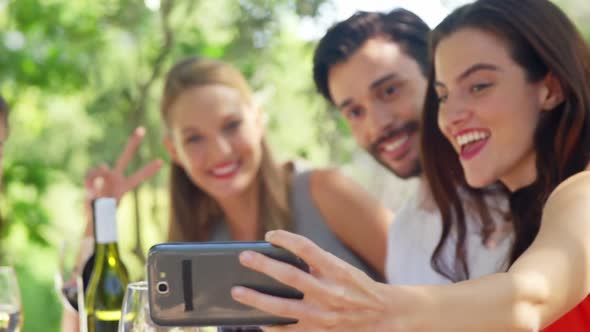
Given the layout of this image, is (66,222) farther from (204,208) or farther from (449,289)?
(449,289)

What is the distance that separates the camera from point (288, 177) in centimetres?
222

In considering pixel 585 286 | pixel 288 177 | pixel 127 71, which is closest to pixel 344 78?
pixel 288 177

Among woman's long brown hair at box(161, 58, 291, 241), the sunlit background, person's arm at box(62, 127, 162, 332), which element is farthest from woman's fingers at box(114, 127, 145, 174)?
the sunlit background

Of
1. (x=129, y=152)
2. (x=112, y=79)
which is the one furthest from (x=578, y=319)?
(x=112, y=79)

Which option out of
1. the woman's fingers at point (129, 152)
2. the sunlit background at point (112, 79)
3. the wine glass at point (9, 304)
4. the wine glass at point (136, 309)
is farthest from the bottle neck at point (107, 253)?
the sunlit background at point (112, 79)

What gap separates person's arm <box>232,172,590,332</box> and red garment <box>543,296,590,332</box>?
0.87 ft

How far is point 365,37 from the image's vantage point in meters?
2.02

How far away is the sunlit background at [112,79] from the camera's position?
400 centimetres

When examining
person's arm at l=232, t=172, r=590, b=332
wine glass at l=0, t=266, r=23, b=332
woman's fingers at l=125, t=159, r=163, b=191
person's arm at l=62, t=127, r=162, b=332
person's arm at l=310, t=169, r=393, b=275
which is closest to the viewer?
person's arm at l=232, t=172, r=590, b=332

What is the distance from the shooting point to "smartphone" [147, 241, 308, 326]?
2.52 ft

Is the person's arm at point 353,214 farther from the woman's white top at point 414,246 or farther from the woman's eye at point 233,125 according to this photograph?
the woman's eye at point 233,125

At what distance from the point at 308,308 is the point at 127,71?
3730 millimetres

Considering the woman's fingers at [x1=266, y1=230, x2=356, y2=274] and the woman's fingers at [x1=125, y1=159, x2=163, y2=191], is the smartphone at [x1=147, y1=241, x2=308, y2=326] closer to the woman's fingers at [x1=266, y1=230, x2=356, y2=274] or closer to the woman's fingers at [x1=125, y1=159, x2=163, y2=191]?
the woman's fingers at [x1=266, y1=230, x2=356, y2=274]

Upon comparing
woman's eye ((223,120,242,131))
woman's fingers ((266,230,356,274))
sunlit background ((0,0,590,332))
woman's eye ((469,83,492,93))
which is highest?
sunlit background ((0,0,590,332))
